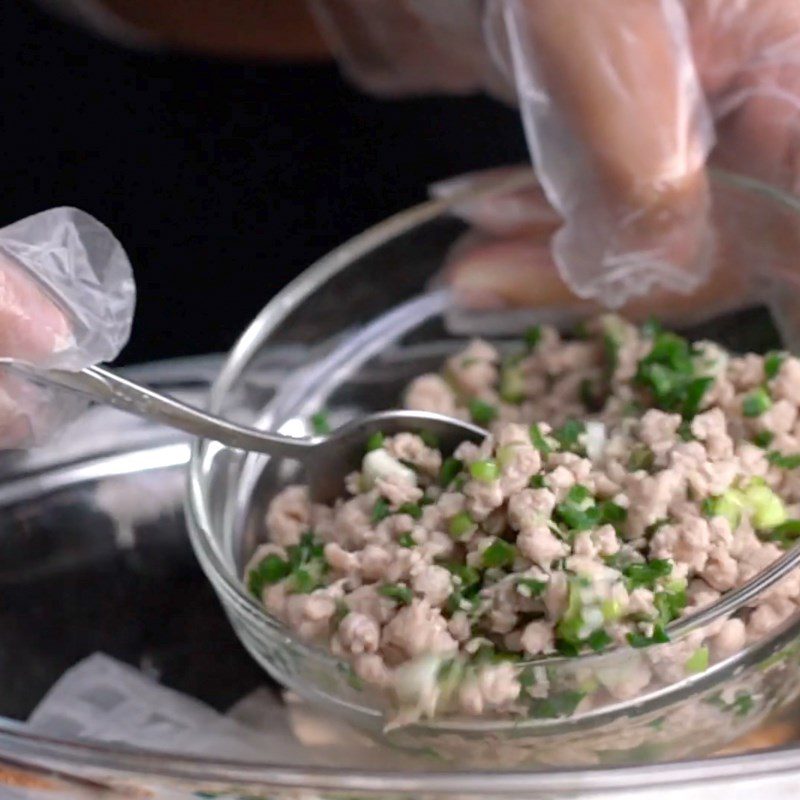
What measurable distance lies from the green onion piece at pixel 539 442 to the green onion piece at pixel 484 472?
36 mm

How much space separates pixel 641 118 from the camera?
682mm

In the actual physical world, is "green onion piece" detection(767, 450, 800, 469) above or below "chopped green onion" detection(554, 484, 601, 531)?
below

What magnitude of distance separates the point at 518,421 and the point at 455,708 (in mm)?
211

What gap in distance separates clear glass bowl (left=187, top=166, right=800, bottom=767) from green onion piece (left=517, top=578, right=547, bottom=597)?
0.11 ft

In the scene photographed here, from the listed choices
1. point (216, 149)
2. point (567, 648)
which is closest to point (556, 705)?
point (567, 648)

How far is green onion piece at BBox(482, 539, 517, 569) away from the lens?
0.54 metres

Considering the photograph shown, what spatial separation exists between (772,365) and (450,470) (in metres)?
0.20

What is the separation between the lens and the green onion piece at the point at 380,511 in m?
0.60

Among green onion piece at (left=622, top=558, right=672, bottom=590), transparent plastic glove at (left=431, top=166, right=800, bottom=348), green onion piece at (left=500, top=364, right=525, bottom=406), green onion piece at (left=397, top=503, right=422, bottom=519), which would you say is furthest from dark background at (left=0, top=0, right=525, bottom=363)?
green onion piece at (left=622, top=558, right=672, bottom=590)

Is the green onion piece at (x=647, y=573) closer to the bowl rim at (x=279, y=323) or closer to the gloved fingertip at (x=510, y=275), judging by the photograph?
the bowl rim at (x=279, y=323)

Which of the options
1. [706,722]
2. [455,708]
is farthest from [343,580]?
[706,722]

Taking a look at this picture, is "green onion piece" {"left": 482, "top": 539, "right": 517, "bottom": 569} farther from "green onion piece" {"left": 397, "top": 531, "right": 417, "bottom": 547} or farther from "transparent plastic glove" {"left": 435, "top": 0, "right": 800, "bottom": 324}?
"transparent plastic glove" {"left": 435, "top": 0, "right": 800, "bottom": 324}

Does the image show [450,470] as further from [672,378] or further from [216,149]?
[216,149]

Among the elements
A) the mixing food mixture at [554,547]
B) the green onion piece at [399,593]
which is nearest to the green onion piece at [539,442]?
the mixing food mixture at [554,547]
